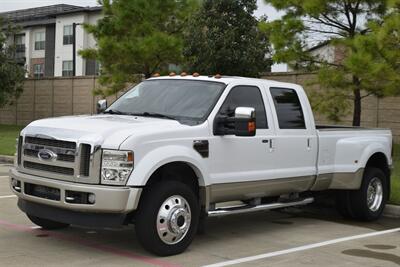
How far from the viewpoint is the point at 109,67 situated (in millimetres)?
24000

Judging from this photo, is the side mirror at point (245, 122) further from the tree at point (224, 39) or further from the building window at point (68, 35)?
the building window at point (68, 35)

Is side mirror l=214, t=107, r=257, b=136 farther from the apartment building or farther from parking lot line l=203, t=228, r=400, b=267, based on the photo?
the apartment building

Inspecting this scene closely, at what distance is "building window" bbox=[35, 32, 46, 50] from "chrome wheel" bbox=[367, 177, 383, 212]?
5646 centimetres

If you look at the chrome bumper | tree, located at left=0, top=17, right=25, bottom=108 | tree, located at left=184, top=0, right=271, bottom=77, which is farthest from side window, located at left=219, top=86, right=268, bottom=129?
tree, located at left=0, top=17, right=25, bottom=108

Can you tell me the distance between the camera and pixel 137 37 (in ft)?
75.0

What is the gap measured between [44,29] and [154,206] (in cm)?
5849

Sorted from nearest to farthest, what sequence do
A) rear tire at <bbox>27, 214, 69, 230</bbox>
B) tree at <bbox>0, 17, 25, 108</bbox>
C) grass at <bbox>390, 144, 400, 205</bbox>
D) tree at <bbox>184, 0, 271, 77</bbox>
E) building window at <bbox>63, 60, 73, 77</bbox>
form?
rear tire at <bbox>27, 214, 69, 230</bbox> → grass at <bbox>390, 144, 400, 205</bbox> → tree at <bbox>184, 0, 271, 77</bbox> → tree at <bbox>0, 17, 25, 108</bbox> → building window at <bbox>63, 60, 73, 77</bbox>

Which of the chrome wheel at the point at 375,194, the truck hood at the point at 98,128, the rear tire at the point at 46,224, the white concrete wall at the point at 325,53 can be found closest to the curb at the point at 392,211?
the chrome wheel at the point at 375,194

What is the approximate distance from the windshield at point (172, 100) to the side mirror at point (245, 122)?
38 centimetres

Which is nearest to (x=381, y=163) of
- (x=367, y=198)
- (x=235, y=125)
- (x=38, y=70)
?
(x=367, y=198)

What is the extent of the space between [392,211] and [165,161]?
4752 mm

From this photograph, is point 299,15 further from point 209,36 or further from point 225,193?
point 225,193

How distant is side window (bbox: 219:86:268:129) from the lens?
24.2 feet

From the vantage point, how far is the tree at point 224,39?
23.1 m
